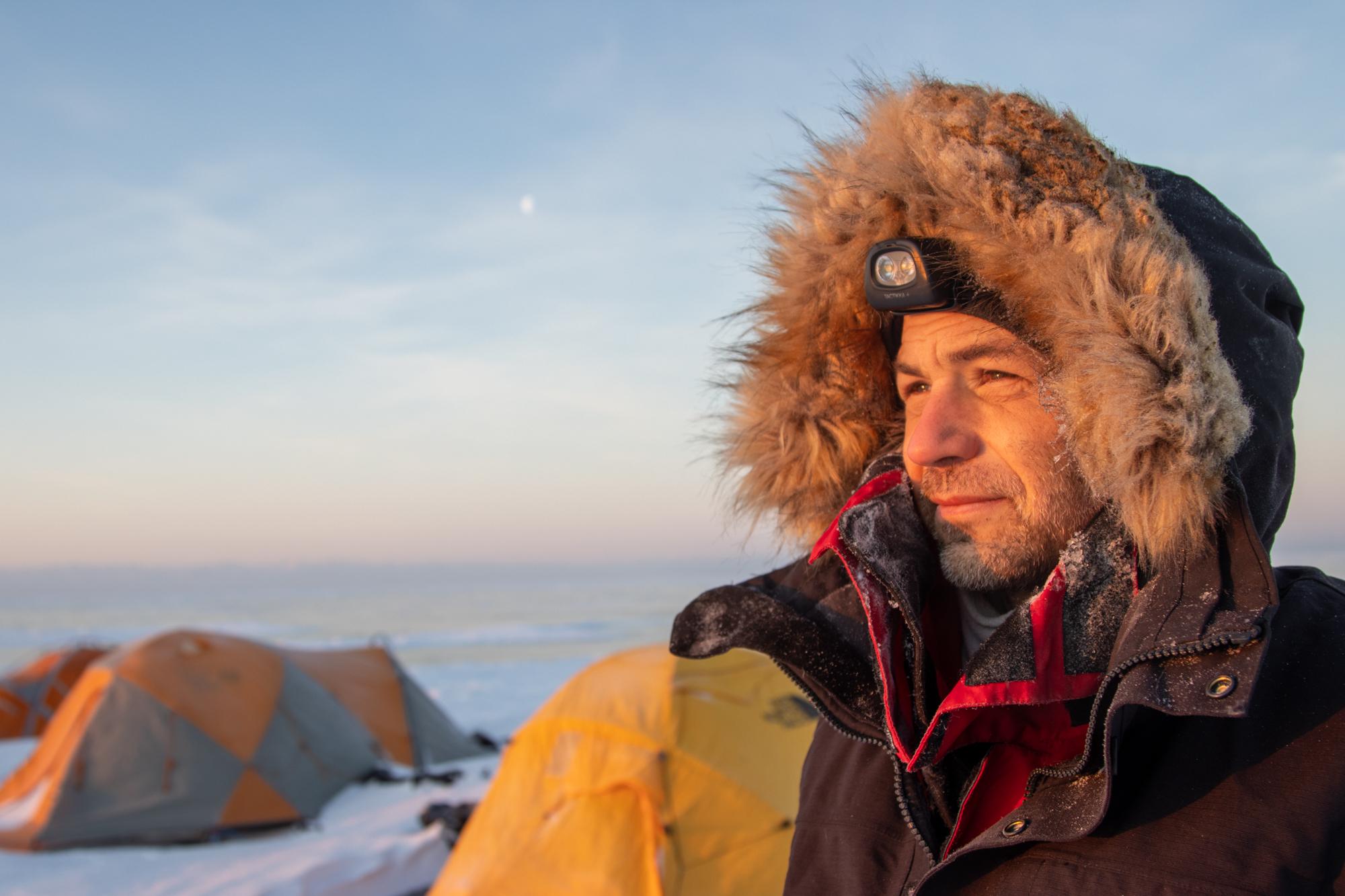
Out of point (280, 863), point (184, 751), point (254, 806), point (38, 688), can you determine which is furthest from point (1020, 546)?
point (38, 688)

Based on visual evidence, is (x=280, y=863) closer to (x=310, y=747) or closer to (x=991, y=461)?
(x=310, y=747)

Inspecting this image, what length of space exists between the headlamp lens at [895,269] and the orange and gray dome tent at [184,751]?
6670mm

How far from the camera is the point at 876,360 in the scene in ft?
6.78

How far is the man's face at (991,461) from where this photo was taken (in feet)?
5.14

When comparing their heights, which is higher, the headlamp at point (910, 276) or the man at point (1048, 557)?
the headlamp at point (910, 276)

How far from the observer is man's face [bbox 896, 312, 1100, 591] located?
5.14 feet

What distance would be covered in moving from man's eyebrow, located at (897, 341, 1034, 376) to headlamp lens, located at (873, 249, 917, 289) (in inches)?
6.0

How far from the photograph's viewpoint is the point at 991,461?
162cm

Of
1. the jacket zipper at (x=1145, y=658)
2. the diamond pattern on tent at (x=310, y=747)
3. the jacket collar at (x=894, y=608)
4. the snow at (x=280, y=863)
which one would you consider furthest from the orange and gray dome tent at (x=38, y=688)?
the jacket zipper at (x=1145, y=658)

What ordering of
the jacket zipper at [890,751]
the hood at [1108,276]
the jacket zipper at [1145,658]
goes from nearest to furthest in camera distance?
the jacket zipper at [1145,658] < the hood at [1108,276] < the jacket zipper at [890,751]

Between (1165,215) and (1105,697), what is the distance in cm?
77

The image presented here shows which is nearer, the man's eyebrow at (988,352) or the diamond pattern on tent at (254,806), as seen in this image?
the man's eyebrow at (988,352)

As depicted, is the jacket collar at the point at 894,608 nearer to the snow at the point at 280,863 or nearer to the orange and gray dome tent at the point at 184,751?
the snow at the point at 280,863

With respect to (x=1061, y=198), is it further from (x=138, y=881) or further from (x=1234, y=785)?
(x=138, y=881)
